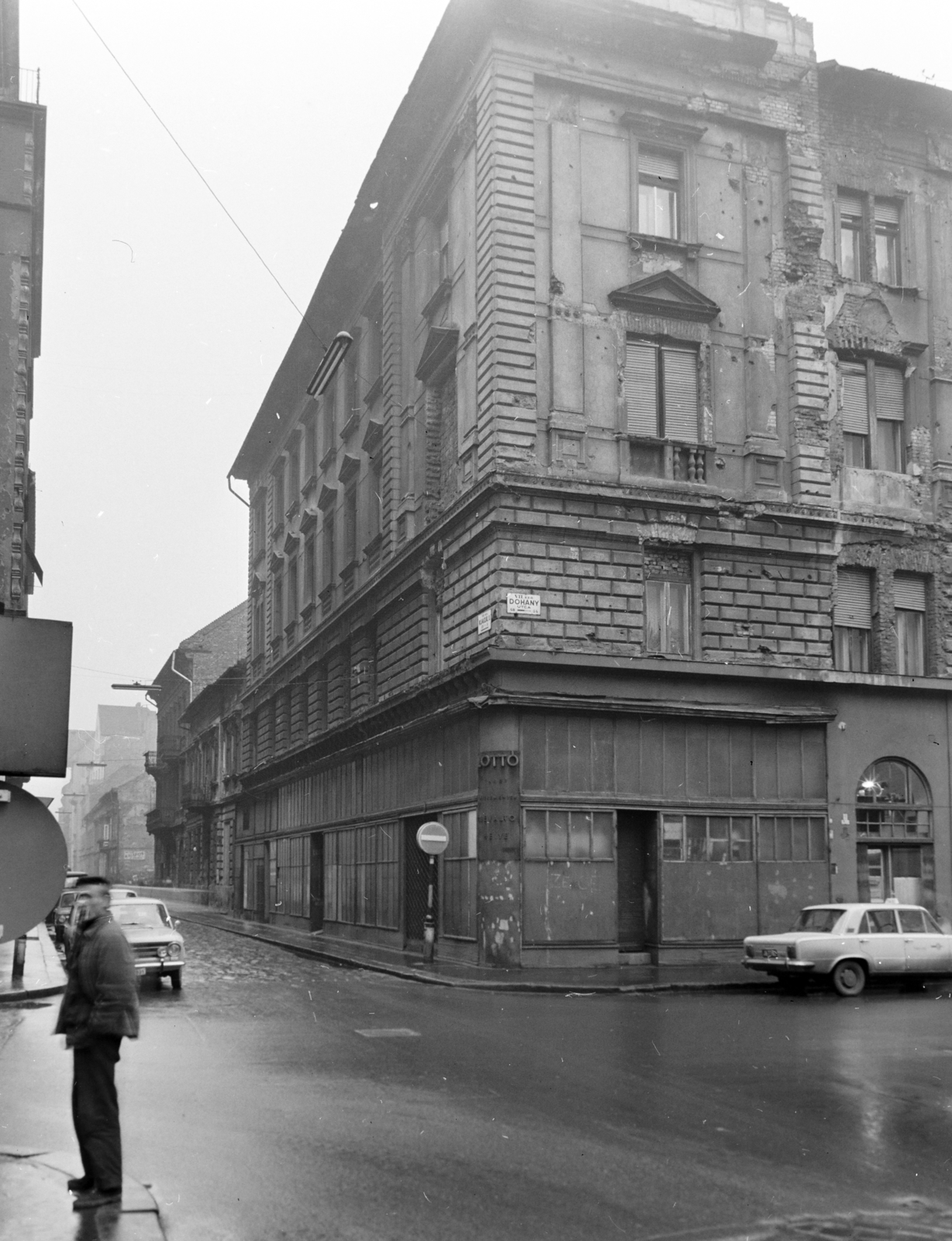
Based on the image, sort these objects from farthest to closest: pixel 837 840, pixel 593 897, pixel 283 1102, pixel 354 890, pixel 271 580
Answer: pixel 271 580 < pixel 354 890 < pixel 837 840 < pixel 593 897 < pixel 283 1102

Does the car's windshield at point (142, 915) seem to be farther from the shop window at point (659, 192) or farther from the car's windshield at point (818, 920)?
the shop window at point (659, 192)

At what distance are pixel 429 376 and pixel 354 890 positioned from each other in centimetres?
1305

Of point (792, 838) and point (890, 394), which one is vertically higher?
point (890, 394)

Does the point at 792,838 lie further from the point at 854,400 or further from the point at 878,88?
the point at 878,88

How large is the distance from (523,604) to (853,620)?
7.41 m

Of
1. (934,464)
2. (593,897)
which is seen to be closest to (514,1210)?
(593,897)

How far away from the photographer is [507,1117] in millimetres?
9633

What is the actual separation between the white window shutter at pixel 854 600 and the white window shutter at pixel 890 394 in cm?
342

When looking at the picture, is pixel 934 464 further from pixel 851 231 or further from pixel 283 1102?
pixel 283 1102

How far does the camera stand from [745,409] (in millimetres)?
27109

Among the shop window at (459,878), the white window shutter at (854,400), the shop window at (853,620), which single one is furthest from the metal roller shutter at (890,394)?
the shop window at (459,878)

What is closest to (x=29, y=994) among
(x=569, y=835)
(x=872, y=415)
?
(x=569, y=835)

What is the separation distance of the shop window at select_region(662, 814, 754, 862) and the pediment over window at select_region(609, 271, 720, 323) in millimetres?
9639

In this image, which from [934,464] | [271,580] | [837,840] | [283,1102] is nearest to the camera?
[283,1102]
